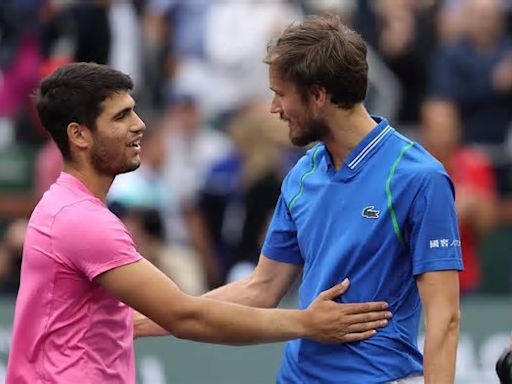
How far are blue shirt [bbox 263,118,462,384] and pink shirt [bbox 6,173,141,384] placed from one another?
→ 0.65 meters

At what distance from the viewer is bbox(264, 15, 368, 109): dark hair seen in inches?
184

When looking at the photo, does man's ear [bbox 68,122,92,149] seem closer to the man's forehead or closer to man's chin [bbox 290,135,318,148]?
the man's forehead

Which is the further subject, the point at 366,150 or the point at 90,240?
the point at 366,150

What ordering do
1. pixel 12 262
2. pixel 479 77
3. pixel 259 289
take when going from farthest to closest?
pixel 479 77
pixel 12 262
pixel 259 289

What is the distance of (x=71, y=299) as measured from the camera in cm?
466

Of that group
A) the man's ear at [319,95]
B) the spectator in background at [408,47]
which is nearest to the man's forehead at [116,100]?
the man's ear at [319,95]

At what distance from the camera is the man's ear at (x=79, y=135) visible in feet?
15.5

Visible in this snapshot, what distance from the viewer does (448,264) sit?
455 centimetres

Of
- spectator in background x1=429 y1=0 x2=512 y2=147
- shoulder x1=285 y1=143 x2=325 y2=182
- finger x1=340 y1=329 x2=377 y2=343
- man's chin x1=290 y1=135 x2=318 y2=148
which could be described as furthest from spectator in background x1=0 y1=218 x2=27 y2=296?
finger x1=340 y1=329 x2=377 y2=343

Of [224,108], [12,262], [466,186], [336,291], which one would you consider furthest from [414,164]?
[224,108]

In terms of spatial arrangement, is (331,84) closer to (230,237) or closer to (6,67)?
(230,237)

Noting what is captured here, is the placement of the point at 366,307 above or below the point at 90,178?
below

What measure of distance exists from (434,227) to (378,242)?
0.21m

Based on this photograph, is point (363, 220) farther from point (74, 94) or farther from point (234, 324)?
point (74, 94)
